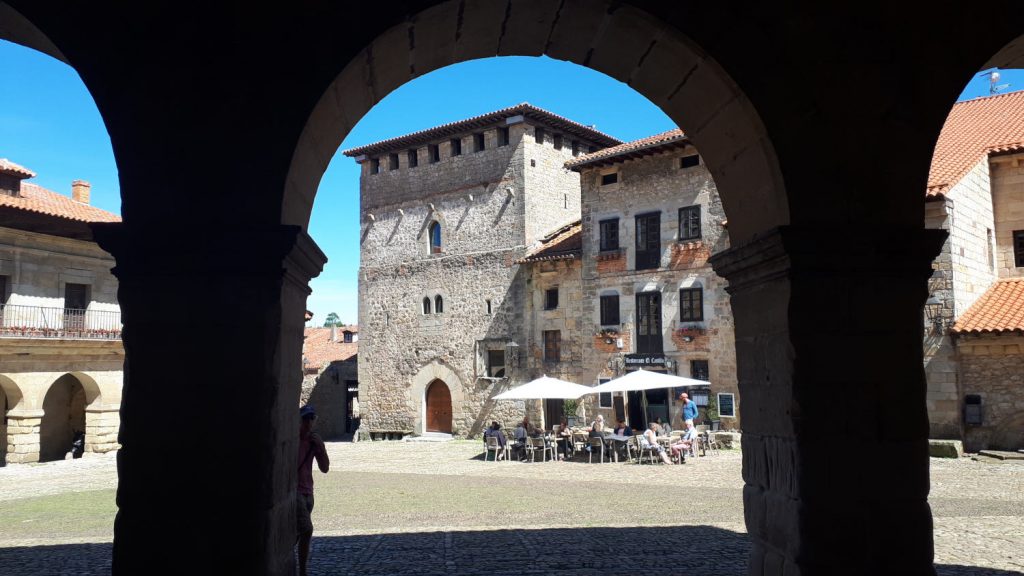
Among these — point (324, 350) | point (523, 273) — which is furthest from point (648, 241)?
point (324, 350)

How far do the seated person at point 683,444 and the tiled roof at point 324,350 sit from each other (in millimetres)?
20988

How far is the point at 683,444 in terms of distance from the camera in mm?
17938

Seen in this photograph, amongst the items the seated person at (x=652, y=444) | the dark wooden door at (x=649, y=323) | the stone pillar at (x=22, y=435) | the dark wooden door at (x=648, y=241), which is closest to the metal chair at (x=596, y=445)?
the seated person at (x=652, y=444)

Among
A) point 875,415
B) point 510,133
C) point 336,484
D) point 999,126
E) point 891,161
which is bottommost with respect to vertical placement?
point 336,484

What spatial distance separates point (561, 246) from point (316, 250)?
77.7 feet

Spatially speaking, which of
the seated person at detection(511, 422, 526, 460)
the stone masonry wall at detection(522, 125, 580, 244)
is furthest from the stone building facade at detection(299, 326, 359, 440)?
the seated person at detection(511, 422, 526, 460)

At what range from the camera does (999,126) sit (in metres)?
21.8

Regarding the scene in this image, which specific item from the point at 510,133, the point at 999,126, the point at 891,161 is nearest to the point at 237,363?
the point at 891,161

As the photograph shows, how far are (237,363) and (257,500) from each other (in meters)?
0.76

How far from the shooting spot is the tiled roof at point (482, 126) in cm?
2938

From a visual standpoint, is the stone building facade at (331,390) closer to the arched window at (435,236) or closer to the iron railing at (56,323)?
the arched window at (435,236)

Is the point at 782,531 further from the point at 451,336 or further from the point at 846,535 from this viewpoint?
the point at 451,336

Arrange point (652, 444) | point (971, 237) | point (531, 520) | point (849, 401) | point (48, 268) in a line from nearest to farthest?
point (849, 401)
point (531, 520)
point (652, 444)
point (971, 237)
point (48, 268)

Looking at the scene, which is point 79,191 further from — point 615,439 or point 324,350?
point 615,439
